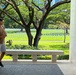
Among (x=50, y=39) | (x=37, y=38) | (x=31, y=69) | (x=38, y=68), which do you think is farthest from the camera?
(x=37, y=38)

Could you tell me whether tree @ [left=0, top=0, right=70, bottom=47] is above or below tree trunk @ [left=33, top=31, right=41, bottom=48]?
above

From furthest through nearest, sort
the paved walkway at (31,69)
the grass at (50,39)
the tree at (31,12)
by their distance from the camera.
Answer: the tree at (31,12) → the grass at (50,39) → the paved walkway at (31,69)

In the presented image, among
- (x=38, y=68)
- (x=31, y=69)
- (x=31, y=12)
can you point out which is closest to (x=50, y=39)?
(x=31, y=12)

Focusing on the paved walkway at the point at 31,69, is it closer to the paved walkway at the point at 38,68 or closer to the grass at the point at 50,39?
the paved walkway at the point at 38,68

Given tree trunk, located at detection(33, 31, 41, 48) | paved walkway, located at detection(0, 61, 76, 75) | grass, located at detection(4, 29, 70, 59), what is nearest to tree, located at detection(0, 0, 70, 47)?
tree trunk, located at detection(33, 31, 41, 48)

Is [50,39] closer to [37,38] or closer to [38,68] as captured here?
[37,38]

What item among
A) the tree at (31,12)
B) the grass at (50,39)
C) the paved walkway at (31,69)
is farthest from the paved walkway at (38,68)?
the tree at (31,12)

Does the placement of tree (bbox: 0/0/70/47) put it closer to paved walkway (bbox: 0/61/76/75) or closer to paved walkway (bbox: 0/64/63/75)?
paved walkway (bbox: 0/61/76/75)

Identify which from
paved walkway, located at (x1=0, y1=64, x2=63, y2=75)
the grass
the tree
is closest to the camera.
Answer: paved walkway, located at (x1=0, y1=64, x2=63, y2=75)

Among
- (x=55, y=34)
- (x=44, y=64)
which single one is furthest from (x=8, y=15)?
(x=44, y=64)

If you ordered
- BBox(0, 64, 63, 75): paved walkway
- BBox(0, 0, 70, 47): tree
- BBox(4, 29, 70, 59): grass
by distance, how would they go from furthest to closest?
BBox(0, 0, 70, 47): tree
BBox(4, 29, 70, 59): grass
BBox(0, 64, 63, 75): paved walkway

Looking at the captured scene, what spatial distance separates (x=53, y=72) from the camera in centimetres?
500

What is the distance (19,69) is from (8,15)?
12.5 feet

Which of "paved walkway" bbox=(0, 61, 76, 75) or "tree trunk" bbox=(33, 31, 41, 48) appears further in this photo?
"tree trunk" bbox=(33, 31, 41, 48)
